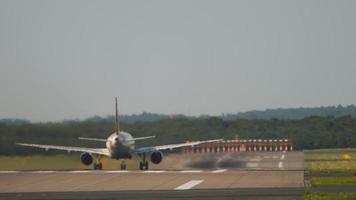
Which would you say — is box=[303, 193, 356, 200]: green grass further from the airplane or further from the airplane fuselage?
the airplane fuselage

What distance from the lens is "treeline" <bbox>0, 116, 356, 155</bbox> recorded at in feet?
254

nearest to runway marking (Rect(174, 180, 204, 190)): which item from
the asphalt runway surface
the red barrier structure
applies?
the asphalt runway surface

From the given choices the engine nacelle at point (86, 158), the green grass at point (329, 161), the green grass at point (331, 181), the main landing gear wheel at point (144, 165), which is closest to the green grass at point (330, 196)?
the green grass at point (331, 181)

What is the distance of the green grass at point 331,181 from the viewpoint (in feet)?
166

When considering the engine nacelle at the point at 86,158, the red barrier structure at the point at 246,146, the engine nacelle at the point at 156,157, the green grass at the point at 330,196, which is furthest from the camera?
the red barrier structure at the point at 246,146

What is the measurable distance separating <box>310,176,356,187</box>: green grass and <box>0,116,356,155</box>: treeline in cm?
2849

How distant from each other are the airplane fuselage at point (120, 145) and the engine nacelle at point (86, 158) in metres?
1.62

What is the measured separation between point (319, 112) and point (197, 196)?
15515 centimetres

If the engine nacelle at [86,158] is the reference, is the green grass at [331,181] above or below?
below

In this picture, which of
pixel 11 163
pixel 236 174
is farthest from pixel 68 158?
pixel 236 174

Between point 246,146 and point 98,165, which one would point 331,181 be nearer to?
point 98,165

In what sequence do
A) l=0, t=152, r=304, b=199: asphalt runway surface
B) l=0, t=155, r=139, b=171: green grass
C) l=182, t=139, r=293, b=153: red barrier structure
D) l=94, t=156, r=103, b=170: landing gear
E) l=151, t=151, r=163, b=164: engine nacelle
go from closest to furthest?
l=0, t=152, r=304, b=199: asphalt runway surface, l=0, t=155, r=139, b=171: green grass, l=94, t=156, r=103, b=170: landing gear, l=151, t=151, r=163, b=164: engine nacelle, l=182, t=139, r=293, b=153: red barrier structure

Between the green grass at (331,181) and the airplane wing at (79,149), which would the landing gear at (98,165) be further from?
the green grass at (331,181)

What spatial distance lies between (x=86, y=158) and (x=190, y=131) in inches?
809
